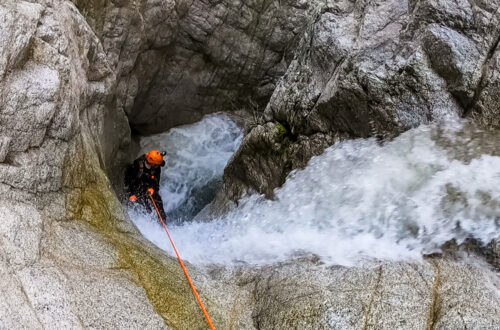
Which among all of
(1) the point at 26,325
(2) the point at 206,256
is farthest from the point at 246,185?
(1) the point at 26,325

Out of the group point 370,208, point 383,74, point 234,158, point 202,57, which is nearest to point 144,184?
point 234,158

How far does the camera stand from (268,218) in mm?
8602

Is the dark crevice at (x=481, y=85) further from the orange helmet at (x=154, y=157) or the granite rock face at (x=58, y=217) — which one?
the orange helmet at (x=154, y=157)

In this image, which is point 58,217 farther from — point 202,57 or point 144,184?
point 202,57

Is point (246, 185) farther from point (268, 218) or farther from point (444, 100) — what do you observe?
point (444, 100)

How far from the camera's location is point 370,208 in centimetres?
714

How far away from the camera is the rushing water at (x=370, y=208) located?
243 inches

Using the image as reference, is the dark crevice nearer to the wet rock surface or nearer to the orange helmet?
the wet rock surface

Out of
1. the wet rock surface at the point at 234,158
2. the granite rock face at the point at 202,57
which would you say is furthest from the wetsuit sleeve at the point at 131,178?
the granite rock face at the point at 202,57

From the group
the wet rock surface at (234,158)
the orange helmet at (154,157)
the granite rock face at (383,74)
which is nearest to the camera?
the wet rock surface at (234,158)

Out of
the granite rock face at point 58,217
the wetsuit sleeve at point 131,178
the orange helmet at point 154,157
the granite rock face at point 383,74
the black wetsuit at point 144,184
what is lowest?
the wetsuit sleeve at point 131,178

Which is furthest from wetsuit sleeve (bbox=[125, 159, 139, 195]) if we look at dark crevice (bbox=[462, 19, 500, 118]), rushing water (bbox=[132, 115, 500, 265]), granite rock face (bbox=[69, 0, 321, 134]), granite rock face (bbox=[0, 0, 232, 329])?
dark crevice (bbox=[462, 19, 500, 118])

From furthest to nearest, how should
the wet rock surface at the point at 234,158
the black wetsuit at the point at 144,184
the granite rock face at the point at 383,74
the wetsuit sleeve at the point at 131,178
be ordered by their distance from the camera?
the wetsuit sleeve at the point at 131,178, the black wetsuit at the point at 144,184, the granite rock face at the point at 383,74, the wet rock surface at the point at 234,158

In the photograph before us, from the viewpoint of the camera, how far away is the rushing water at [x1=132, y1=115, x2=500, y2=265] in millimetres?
6160
